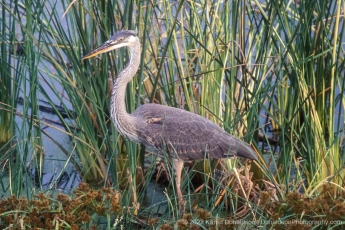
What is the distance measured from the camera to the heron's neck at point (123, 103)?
423cm

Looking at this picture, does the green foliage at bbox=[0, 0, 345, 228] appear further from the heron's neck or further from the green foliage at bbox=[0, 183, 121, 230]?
the green foliage at bbox=[0, 183, 121, 230]

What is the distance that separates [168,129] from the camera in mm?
4438

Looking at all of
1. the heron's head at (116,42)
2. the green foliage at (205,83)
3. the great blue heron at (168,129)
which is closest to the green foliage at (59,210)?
the green foliage at (205,83)

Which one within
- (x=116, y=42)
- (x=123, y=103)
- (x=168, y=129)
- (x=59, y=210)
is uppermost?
(x=116, y=42)

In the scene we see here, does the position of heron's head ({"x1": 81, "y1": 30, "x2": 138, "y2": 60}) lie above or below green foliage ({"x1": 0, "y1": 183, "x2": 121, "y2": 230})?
above

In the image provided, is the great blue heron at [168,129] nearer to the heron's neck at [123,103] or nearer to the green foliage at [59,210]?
the heron's neck at [123,103]

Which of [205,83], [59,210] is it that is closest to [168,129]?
[205,83]

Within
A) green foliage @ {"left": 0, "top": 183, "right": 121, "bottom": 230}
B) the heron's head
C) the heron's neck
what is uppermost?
the heron's head

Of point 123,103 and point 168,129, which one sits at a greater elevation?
point 123,103

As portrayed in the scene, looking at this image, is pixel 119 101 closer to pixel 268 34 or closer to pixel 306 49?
pixel 268 34

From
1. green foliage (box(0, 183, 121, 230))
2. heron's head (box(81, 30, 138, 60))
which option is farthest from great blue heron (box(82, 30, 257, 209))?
green foliage (box(0, 183, 121, 230))

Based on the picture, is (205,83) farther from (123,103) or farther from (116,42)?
(116,42)

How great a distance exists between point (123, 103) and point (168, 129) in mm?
348

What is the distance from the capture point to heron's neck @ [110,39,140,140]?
4.23 metres
